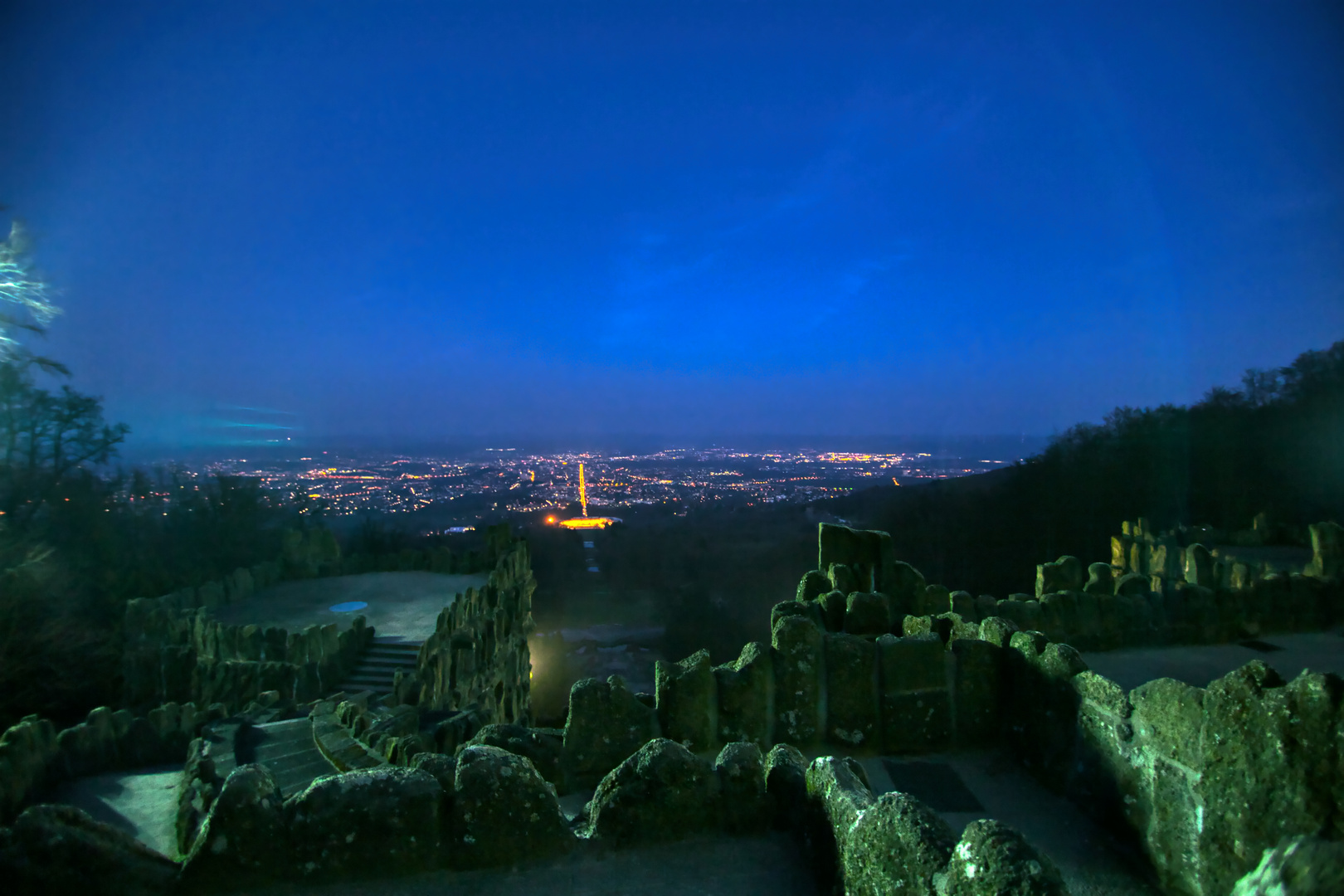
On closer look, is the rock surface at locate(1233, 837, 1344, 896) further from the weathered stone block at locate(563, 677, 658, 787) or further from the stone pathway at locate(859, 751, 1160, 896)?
the weathered stone block at locate(563, 677, 658, 787)

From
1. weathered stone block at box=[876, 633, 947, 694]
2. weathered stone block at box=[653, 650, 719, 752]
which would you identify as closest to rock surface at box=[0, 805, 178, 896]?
weathered stone block at box=[653, 650, 719, 752]

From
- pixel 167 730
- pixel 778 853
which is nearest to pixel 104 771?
pixel 167 730

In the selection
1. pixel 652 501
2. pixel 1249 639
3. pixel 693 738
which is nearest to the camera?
pixel 693 738

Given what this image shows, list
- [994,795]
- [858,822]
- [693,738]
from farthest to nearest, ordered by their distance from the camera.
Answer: [693,738] → [994,795] → [858,822]

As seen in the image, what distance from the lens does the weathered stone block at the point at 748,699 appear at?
16.5 ft

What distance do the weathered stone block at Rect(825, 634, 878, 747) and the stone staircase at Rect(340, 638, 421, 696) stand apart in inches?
401

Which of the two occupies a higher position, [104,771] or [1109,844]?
[1109,844]

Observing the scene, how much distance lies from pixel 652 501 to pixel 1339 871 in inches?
1829

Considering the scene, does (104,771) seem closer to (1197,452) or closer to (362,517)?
(362,517)

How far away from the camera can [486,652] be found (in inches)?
683

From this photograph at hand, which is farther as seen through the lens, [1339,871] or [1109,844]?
[1109,844]

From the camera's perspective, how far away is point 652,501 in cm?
4769

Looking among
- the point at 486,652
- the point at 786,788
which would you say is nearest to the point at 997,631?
the point at 786,788

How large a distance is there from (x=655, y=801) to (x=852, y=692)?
2.53m
